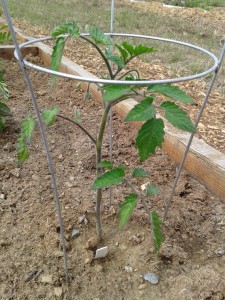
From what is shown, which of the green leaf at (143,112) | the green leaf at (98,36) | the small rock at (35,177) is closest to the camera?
the green leaf at (143,112)

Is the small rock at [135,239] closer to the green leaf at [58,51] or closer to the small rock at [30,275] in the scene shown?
the small rock at [30,275]

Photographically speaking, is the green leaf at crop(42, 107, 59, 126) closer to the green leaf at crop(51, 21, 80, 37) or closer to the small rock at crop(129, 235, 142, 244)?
the green leaf at crop(51, 21, 80, 37)

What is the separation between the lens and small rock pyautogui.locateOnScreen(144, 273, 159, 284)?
137cm

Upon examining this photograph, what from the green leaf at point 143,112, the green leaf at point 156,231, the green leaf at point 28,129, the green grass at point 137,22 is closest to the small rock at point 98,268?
the green leaf at point 156,231

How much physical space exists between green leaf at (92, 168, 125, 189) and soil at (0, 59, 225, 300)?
471 millimetres

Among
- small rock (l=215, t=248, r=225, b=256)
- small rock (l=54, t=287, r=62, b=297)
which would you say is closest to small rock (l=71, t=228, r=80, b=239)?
small rock (l=54, t=287, r=62, b=297)

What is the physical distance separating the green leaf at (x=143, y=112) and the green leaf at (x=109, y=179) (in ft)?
0.90

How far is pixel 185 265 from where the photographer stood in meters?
1.43

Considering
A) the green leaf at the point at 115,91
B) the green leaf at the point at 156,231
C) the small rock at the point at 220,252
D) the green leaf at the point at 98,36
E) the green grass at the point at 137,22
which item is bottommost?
the green grass at the point at 137,22

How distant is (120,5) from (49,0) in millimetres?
1410

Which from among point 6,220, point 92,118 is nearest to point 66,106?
point 92,118

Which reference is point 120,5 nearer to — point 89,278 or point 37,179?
point 37,179

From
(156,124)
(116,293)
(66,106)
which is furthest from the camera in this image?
(66,106)

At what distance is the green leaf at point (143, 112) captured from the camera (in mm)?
899
